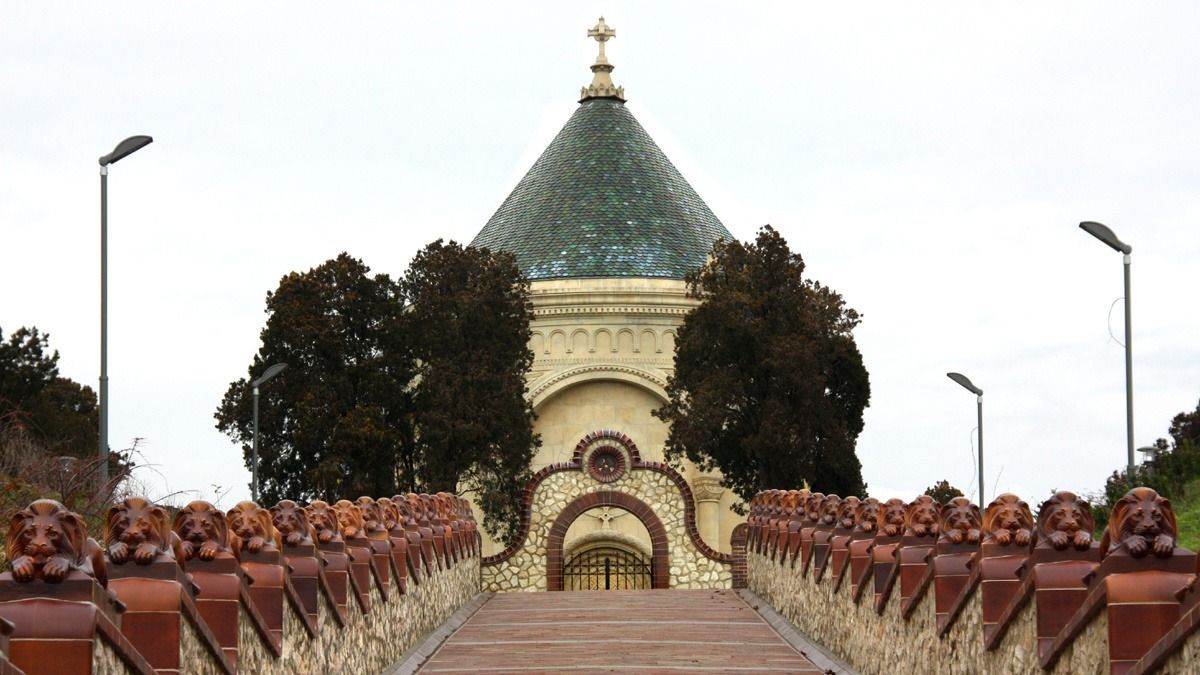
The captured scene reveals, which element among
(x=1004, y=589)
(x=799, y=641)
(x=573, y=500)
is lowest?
(x=799, y=641)

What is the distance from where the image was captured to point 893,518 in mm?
16094

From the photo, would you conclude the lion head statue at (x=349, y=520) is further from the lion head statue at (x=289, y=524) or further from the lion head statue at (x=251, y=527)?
the lion head statue at (x=251, y=527)

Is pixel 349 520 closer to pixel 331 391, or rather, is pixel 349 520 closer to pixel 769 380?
pixel 331 391

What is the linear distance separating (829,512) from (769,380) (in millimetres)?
19321

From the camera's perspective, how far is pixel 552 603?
80.2 ft

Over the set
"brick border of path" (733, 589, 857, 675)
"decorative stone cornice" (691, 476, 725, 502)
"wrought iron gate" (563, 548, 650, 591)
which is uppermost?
"decorative stone cornice" (691, 476, 725, 502)

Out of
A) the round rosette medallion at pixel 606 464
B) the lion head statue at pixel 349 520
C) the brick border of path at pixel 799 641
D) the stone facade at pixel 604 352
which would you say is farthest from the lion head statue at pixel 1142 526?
the stone facade at pixel 604 352

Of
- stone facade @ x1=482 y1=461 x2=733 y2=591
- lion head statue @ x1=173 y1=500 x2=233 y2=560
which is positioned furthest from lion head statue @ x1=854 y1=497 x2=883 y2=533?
stone facade @ x1=482 y1=461 x2=733 y2=591

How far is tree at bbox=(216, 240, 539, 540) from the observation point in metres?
38.5

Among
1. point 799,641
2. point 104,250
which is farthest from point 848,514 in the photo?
point 104,250

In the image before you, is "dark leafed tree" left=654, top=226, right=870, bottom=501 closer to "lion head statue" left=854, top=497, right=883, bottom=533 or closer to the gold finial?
the gold finial

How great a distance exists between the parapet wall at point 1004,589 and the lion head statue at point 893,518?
0.01 m

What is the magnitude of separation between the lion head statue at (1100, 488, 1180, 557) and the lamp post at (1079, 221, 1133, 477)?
15.2m

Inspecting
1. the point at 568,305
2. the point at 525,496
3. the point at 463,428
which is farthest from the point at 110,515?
the point at 568,305
